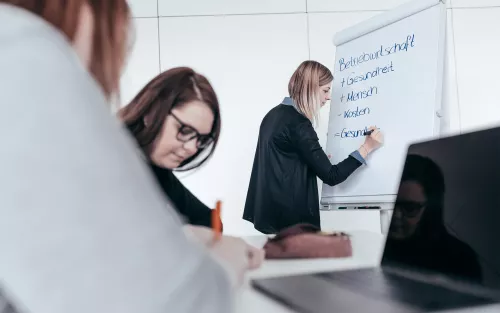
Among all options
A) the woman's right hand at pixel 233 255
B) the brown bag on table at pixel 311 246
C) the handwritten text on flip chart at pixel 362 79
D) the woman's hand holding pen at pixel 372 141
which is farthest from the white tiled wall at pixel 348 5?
the woman's right hand at pixel 233 255

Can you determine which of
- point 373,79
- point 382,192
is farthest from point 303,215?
point 373,79

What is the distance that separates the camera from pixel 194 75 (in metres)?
1.36

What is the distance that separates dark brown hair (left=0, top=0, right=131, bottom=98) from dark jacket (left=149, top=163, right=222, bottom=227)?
0.99m

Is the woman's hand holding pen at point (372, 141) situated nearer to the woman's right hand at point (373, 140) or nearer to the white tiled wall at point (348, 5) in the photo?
the woman's right hand at point (373, 140)

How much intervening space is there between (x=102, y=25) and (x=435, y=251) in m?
0.53

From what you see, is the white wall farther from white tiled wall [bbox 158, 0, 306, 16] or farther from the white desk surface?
the white desk surface

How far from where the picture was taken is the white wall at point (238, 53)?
9.91ft

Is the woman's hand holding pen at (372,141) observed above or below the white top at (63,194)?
above

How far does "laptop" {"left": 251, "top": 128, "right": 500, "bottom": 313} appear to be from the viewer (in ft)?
1.76

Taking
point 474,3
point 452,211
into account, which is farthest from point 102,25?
point 474,3

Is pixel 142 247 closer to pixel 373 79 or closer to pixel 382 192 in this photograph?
pixel 382 192

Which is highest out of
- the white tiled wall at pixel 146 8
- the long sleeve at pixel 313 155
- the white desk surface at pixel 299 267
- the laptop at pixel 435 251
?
the white tiled wall at pixel 146 8

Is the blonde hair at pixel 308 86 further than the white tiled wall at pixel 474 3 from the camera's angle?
No

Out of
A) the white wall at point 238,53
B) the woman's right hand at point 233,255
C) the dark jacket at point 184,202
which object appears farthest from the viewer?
the white wall at point 238,53
